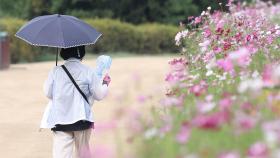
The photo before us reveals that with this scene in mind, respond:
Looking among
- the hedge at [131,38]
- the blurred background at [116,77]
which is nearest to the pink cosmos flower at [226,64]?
the blurred background at [116,77]

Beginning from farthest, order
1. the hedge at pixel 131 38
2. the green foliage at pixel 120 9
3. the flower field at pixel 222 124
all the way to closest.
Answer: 1. the green foliage at pixel 120 9
2. the hedge at pixel 131 38
3. the flower field at pixel 222 124

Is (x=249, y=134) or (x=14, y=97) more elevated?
(x=249, y=134)

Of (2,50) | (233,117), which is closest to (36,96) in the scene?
(2,50)

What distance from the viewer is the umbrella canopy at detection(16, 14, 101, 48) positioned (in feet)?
19.3

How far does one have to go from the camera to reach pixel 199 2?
43750 millimetres

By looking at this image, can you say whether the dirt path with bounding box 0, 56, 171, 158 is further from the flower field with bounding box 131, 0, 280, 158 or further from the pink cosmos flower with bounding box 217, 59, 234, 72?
the pink cosmos flower with bounding box 217, 59, 234, 72

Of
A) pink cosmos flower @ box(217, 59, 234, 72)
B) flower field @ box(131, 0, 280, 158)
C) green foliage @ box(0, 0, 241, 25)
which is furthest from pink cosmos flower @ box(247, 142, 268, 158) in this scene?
green foliage @ box(0, 0, 241, 25)

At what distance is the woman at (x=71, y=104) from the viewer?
224 inches

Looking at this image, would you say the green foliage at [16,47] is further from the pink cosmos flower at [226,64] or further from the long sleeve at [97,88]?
the pink cosmos flower at [226,64]

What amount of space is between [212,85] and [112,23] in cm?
2899

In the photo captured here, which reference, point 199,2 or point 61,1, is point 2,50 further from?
point 199,2

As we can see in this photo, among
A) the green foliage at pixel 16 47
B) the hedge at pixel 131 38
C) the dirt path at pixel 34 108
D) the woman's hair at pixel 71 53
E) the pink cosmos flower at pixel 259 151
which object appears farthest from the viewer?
the hedge at pixel 131 38

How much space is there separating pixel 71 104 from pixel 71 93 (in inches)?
3.1

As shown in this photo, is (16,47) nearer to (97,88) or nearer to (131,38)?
(131,38)
